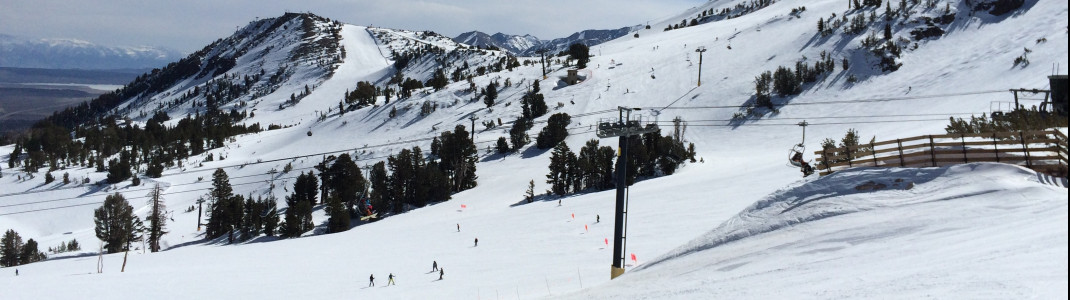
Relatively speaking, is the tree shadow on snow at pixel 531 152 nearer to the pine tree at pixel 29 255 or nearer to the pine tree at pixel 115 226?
the pine tree at pixel 115 226

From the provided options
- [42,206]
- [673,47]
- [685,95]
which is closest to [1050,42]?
[685,95]

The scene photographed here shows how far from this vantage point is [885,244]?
51.5 feet

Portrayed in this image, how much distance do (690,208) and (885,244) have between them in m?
21.3

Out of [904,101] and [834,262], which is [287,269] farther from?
[904,101]

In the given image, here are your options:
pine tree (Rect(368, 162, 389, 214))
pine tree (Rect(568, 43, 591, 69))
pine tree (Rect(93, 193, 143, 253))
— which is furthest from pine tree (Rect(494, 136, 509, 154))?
pine tree (Rect(93, 193, 143, 253))

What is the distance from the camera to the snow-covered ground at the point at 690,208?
14805mm

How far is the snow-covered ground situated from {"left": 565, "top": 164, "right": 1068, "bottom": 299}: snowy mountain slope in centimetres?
8

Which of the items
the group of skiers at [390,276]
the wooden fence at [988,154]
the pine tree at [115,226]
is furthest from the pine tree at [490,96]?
the wooden fence at [988,154]

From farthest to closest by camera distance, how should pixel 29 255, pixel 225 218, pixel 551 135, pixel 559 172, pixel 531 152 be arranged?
pixel 531 152
pixel 551 135
pixel 225 218
pixel 29 255
pixel 559 172

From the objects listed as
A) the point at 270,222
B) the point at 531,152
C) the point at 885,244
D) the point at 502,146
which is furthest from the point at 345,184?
the point at 885,244

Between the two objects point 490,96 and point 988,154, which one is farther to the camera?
point 490,96

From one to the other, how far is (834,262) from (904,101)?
56787 millimetres

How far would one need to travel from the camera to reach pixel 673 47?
357 feet

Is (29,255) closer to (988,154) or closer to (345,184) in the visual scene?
(345,184)
